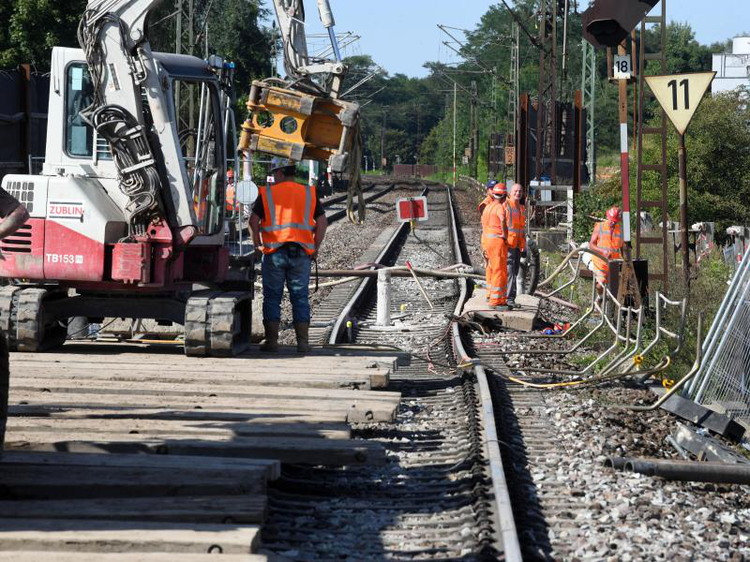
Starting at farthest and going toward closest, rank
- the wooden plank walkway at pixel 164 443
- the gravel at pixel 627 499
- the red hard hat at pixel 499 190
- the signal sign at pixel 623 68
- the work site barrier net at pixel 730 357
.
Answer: the red hard hat at pixel 499 190
the signal sign at pixel 623 68
the work site barrier net at pixel 730 357
the gravel at pixel 627 499
the wooden plank walkway at pixel 164 443

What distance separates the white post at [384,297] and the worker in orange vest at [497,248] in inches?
54.2

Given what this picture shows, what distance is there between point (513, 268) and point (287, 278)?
21.1 feet

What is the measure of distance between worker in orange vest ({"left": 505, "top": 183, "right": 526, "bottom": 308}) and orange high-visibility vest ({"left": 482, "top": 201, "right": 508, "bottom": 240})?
3.2 inches

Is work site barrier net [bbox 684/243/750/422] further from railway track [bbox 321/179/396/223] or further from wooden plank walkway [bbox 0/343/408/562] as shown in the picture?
railway track [bbox 321/179/396/223]

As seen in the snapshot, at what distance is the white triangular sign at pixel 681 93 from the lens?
1243 cm

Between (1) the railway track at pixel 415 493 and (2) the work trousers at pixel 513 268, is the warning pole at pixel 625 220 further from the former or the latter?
(2) the work trousers at pixel 513 268

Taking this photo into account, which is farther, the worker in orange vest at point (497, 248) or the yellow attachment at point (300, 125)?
the worker in orange vest at point (497, 248)

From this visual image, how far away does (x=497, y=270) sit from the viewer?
52.1 feet

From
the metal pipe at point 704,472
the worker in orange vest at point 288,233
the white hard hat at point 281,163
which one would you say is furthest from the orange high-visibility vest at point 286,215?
the metal pipe at point 704,472

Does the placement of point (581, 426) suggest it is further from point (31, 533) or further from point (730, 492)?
point (31, 533)

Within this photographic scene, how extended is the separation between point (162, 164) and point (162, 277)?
104 cm

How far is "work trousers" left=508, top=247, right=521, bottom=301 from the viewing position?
664 inches

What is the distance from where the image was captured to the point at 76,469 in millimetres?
6199

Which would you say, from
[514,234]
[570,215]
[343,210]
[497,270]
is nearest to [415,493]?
[497,270]
